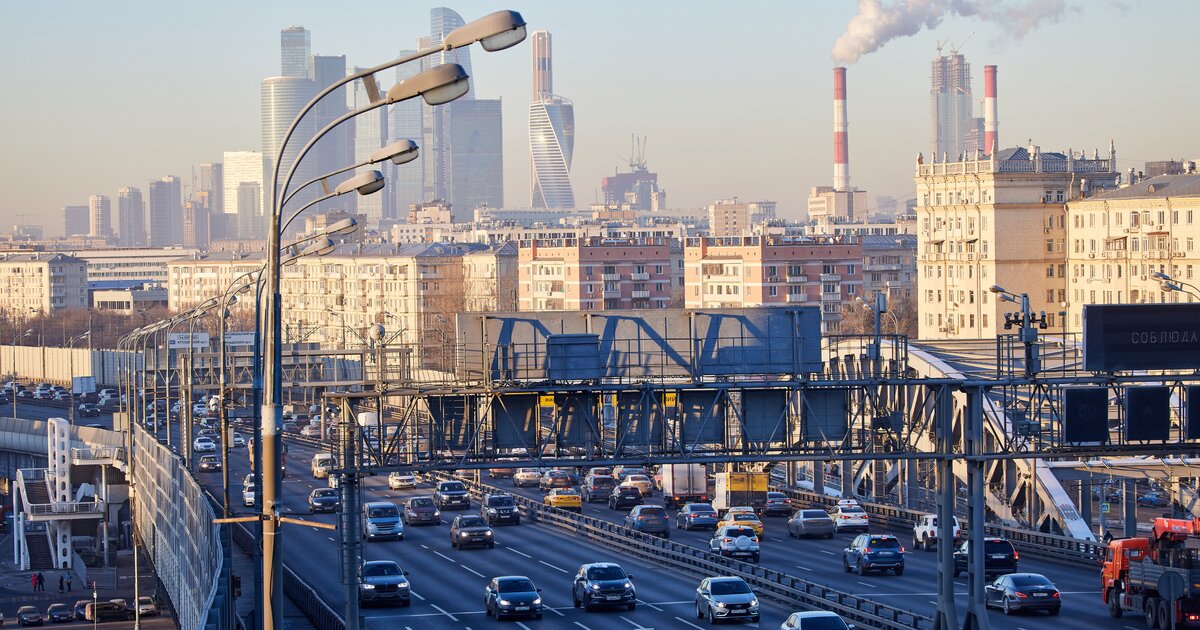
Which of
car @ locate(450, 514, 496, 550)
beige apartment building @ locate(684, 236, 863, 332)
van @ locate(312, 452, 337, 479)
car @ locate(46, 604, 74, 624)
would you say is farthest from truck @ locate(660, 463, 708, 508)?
beige apartment building @ locate(684, 236, 863, 332)

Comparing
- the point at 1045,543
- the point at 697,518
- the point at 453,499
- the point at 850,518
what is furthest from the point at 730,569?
the point at 453,499

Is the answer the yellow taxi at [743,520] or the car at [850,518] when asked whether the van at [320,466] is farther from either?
the car at [850,518]

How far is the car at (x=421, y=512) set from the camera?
2539 inches

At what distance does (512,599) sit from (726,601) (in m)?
5.08

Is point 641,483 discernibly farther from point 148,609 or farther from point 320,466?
point 148,609

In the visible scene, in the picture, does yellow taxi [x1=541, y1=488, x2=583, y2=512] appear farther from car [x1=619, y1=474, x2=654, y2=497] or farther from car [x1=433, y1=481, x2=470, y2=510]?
car [x1=619, y1=474, x2=654, y2=497]

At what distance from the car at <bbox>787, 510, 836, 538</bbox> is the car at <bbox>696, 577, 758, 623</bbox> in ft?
56.9

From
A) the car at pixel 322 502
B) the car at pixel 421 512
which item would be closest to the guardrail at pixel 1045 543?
the car at pixel 421 512

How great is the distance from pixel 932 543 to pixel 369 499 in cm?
2820

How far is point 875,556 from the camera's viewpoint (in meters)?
46.9

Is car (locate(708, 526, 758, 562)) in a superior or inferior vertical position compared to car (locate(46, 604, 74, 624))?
superior

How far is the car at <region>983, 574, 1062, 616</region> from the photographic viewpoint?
39.2m

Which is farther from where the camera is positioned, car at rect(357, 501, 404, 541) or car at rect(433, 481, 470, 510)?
car at rect(433, 481, 470, 510)

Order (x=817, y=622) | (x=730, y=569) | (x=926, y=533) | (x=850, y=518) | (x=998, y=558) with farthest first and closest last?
(x=850, y=518) < (x=926, y=533) < (x=730, y=569) < (x=998, y=558) < (x=817, y=622)
